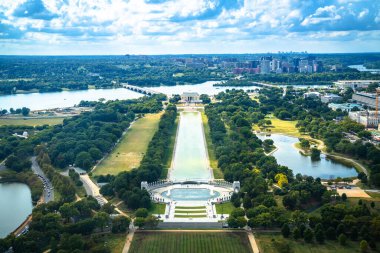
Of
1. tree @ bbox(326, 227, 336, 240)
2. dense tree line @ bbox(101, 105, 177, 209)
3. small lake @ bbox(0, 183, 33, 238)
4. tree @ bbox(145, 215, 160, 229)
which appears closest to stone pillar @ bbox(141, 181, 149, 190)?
dense tree line @ bbox(101, 105, 177, 209)

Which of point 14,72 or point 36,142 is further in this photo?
point 14,72

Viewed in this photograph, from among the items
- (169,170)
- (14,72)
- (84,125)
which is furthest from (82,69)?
(169,170)

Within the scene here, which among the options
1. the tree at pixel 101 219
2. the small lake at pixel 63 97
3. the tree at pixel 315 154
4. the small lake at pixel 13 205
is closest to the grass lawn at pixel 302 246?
the tree at pixel 101 219

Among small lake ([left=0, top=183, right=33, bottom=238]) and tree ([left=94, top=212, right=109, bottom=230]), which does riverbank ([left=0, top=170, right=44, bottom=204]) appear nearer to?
small lake ([left=0, top=183, right=33, bottom=238])

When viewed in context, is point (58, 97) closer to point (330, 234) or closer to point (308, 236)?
point (308, 236)

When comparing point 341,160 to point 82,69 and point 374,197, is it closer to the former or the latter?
point 374,197

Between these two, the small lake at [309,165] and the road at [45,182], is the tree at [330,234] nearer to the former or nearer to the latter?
the small lake at [309,165]
